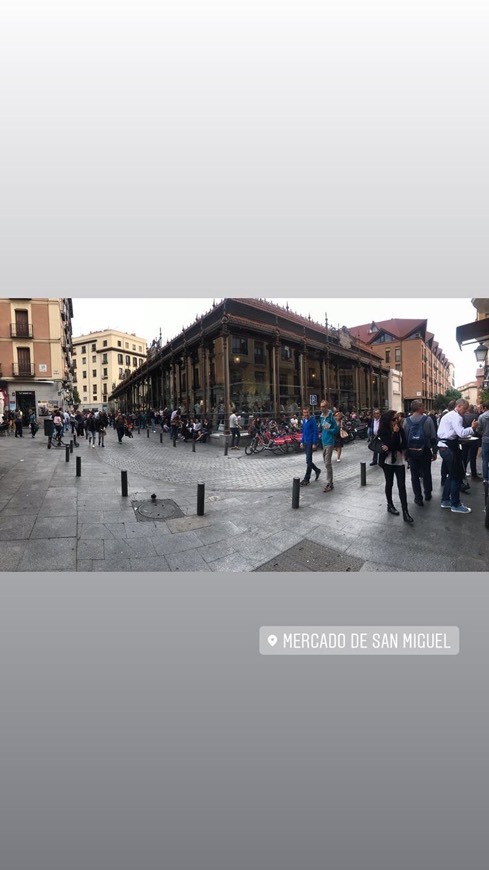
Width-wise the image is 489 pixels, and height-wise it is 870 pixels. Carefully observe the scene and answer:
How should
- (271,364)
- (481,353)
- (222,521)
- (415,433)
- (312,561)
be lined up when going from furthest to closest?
(481,353) < (415,433) < (271,364) < (222,521) < (312,561)

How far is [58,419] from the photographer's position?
2572mm

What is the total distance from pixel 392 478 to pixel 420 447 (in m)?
0.33

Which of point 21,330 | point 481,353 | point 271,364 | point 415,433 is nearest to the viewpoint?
point 21,330

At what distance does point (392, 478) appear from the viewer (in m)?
2.25

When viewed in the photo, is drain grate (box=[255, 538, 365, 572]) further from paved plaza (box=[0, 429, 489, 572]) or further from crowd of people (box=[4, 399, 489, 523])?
crowd of people (box=[4, 399, 489, 523])

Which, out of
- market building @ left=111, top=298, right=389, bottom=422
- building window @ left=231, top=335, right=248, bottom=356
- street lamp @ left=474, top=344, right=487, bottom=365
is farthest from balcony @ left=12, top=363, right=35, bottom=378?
street lamp @ left=474, top=344, right=487, bottom=365

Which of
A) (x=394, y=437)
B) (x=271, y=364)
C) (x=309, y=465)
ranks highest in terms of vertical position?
(x=271, y=364)

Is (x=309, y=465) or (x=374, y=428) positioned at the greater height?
(x=374, y=428)

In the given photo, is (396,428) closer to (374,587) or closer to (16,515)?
(374,587)

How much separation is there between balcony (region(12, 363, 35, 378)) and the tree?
302cm

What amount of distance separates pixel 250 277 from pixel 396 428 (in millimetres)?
1545

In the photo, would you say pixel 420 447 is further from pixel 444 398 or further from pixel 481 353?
pixel 481 353

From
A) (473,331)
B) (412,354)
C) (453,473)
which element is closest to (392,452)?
(453,473)

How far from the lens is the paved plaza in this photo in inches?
71.9
